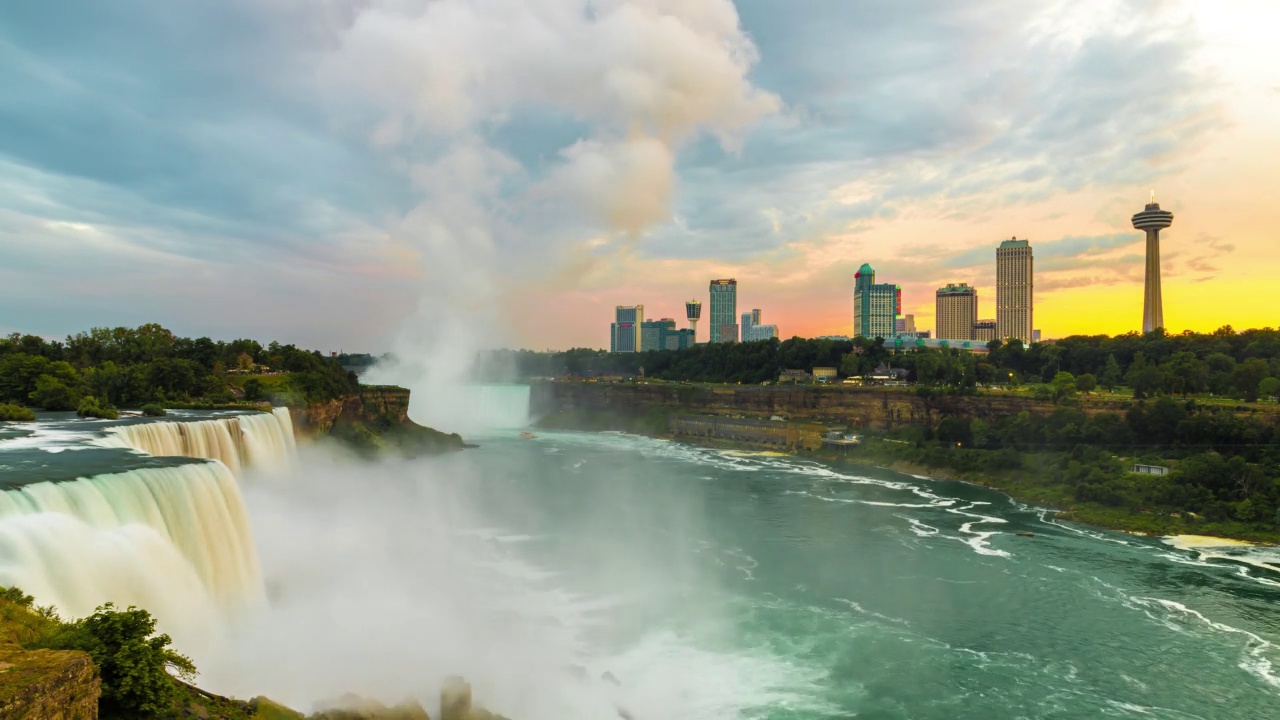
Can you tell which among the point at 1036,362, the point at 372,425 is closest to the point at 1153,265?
the point at 1036,362

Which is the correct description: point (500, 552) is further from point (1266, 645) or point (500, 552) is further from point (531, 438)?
point (531, 438)

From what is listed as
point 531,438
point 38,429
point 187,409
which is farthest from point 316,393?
point 531,438

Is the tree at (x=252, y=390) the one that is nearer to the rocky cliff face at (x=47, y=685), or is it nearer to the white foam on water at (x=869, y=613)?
the white foam on water at (x=869, y=613)

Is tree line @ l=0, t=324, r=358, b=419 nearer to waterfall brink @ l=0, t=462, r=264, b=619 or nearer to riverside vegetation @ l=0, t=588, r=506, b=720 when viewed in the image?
waterfall brink @ l=0, t=462, r=264, b=619

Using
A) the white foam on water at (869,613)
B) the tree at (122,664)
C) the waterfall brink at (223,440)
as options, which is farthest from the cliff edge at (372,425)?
the tree at (122,664)

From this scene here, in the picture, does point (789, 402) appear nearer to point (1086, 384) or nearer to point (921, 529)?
point (1086, 384)

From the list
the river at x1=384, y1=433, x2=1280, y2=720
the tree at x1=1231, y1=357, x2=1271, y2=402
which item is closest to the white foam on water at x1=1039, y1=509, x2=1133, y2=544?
the river at x1=384, y1=433, x2=1280, y2=720
